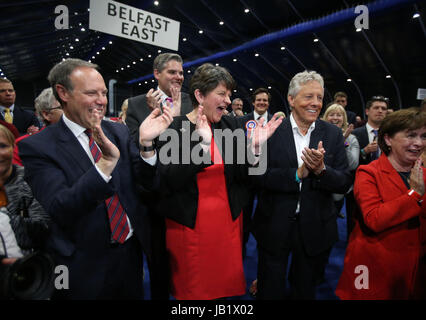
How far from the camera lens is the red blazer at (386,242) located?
5.41 ft

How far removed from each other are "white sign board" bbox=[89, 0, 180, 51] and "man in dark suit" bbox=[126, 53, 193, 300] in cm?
20

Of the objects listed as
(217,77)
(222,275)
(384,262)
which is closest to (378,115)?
(384,262)

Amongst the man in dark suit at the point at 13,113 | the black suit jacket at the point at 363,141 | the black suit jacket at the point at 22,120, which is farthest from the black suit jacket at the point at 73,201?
the black suit jacket at the point at 22,120

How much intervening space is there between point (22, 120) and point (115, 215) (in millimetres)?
3123

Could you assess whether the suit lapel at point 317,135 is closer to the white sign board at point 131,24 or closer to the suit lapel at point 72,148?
the suit lapel at point 72,148

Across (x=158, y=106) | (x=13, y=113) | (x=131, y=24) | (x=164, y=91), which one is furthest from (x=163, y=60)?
(x=13, y=113)

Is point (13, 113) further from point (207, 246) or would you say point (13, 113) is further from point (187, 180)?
point (207, 246)

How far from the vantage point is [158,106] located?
185 cm

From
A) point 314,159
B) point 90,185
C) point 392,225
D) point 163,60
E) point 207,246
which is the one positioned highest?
point 163,60

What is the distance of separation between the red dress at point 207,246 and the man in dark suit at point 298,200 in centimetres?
30

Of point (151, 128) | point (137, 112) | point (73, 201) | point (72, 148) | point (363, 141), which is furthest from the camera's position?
point (363, 141)

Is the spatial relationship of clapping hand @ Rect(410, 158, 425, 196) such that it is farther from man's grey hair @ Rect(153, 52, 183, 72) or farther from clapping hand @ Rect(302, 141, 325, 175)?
man's grey hair @ Rect(153, 52, 183, 72)

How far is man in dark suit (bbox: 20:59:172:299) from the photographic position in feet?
4.01

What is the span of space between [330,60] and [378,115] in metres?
8.41
